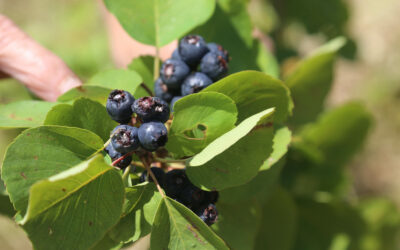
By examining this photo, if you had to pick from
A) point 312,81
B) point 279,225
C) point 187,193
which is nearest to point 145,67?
point 187,193

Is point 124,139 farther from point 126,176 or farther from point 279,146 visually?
point 279,146

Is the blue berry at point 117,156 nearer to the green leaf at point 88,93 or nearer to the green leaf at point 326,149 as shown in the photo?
the green leaf at point 88,93

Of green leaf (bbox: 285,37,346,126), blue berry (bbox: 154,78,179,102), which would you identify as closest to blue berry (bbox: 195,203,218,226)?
blue berry (bbox: 154,78,179,102)

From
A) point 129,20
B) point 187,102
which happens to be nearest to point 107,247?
point 187,102

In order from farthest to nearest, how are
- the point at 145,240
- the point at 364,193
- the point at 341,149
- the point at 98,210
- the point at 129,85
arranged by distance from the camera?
the point at 364,193 → the point at 145,240 → the point at 341,149 → the point at 129,85 → the point at 98,210

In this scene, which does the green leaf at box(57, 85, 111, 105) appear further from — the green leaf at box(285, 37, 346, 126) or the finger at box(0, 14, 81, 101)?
the green leaf at box(285, 37, 346, 126)

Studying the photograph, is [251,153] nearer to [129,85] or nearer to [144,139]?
[144,139]
